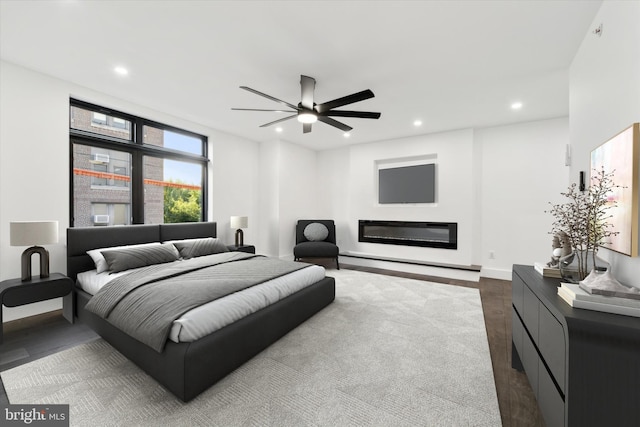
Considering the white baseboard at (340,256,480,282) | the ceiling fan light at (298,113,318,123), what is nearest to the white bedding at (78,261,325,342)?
the ceiling fan light at (298,113,318,123)

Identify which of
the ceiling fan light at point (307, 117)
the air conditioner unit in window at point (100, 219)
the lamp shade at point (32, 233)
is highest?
the ceiling fan light at point (307, 117)

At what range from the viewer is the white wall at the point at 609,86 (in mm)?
1454

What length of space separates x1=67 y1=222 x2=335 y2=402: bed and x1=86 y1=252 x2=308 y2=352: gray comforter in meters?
0.12

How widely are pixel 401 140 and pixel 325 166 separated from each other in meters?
2.00

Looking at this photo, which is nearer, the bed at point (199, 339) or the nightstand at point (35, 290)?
the bed at point (199, 339)

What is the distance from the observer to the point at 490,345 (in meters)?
2.37

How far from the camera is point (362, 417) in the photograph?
1.54 meters

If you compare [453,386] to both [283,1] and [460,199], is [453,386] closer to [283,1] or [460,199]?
[283,1]

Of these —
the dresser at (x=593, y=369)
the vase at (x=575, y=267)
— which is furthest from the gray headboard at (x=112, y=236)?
the vase at (x=575, y=267)

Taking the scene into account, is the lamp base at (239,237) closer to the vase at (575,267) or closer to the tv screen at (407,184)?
the tv screen at (407,184)

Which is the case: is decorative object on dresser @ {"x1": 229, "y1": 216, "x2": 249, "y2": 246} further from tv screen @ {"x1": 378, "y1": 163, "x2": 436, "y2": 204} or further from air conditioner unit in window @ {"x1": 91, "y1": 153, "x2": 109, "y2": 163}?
tv screen @ {"x1": 378, "y1": 163, "x2": 436, "y2": 204}

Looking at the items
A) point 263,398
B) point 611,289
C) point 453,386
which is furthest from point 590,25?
point 263,398

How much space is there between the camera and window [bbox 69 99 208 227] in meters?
3.48

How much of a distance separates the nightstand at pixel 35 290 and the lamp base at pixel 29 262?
50mm
